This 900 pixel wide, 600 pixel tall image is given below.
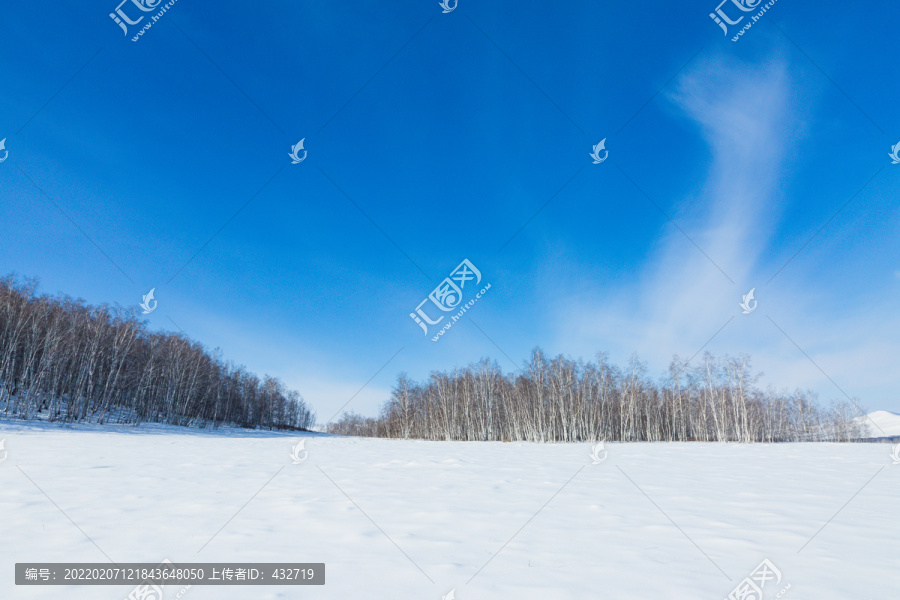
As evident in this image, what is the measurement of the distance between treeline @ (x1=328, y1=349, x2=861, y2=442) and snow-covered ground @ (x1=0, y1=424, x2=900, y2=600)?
31312 mm

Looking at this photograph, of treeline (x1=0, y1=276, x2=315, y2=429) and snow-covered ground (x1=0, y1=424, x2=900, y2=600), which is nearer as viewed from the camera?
snow-covered ground (x1=0, y1=424, x2=900, y2=600)

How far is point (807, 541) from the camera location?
417 cm

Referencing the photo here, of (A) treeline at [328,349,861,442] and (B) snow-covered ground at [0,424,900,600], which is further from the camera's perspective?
(A) treeline at [328,349,861,442]

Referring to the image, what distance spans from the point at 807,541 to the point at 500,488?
174 inches

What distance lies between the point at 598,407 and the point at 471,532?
1701 inches

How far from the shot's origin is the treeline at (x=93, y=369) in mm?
29016

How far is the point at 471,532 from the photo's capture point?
452 cm

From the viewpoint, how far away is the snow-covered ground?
3158 mm

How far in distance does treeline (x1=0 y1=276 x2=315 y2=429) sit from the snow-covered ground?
97.2 feet

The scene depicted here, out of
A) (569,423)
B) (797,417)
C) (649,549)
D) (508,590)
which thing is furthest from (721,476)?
(797,417)

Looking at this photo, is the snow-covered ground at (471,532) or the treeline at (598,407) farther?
the treeline at (598,407)

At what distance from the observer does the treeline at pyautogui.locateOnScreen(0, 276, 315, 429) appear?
95.2 feet

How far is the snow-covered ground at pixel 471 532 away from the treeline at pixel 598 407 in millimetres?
31312

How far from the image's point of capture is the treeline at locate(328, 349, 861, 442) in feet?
129
